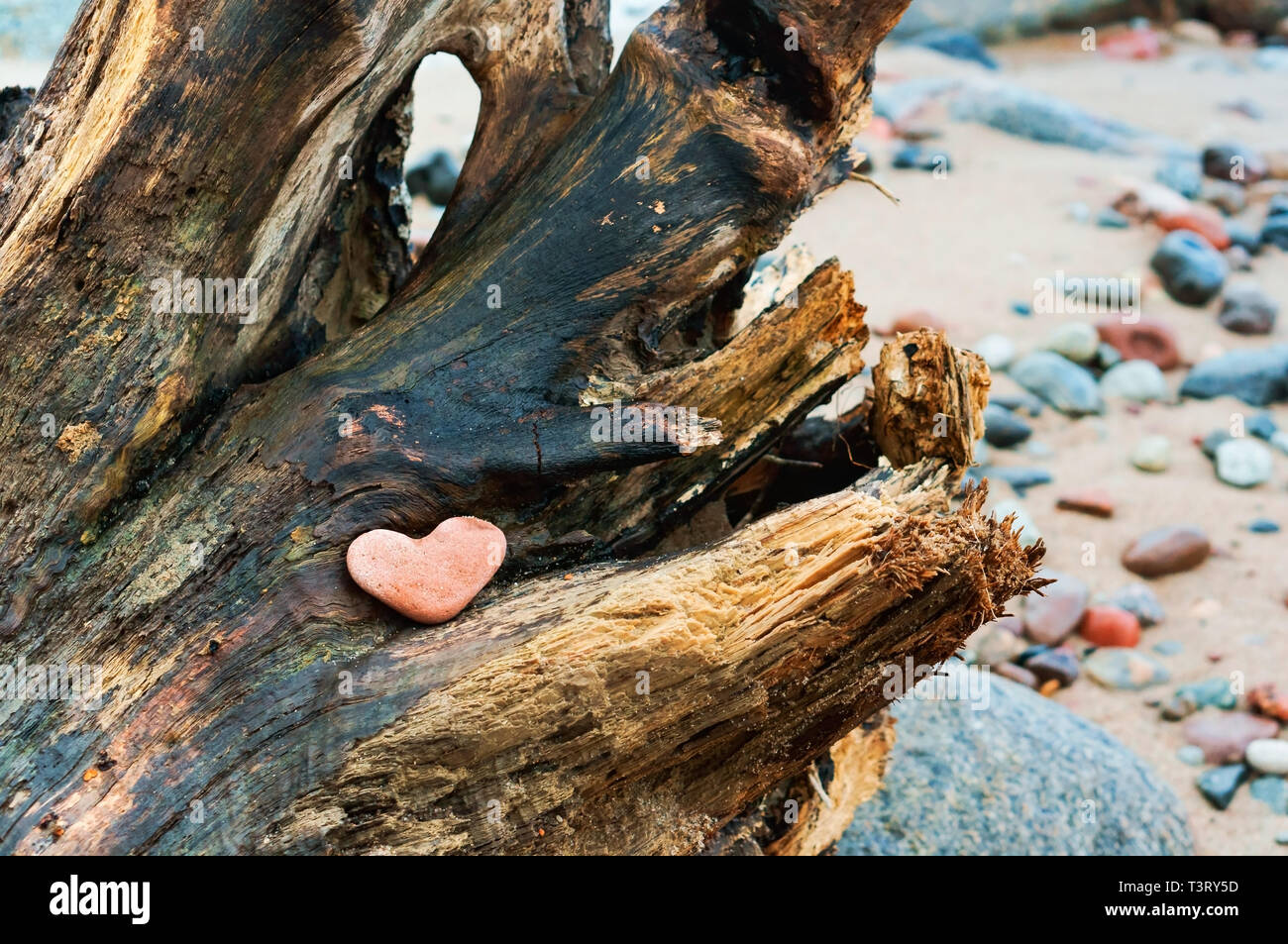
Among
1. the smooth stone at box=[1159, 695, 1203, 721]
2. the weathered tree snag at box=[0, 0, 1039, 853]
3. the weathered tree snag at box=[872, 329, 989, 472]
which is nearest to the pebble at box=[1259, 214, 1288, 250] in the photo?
the smooth stone at box=[1159, 695, 1203, 721]

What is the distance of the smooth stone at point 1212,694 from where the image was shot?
18.1 ft

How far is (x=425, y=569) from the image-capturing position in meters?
3.04

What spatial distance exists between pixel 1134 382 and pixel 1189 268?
162 centimetres

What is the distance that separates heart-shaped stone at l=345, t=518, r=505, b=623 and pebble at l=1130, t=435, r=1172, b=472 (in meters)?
5.42

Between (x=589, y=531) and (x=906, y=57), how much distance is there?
1334cm

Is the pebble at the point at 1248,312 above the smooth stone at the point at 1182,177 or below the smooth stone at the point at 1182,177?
below

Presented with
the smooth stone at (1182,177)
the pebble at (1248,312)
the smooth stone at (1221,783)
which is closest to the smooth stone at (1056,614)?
the smooth stone at (1221,783)

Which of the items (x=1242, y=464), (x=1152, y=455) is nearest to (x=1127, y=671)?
(x=1152, y=455)

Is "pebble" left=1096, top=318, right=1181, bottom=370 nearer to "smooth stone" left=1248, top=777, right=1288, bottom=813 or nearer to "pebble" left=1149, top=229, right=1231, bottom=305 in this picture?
"pebble" left=1149, top=229, right=1231, bottom=305

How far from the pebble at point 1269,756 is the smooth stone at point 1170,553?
4.47ft

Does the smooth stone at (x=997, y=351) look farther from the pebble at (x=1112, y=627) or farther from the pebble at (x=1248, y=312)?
the pebble at (x=1112, y=627)

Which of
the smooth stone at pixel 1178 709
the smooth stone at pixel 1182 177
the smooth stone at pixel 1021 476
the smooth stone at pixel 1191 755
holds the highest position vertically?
the smooth stone at pixel 1182 177

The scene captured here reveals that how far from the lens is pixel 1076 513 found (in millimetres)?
6949

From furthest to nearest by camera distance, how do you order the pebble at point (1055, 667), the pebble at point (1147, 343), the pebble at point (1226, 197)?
the pebble at point (1226, 197)
the pebble at point (1147, 343)
the pebble at point (1055, 667)
